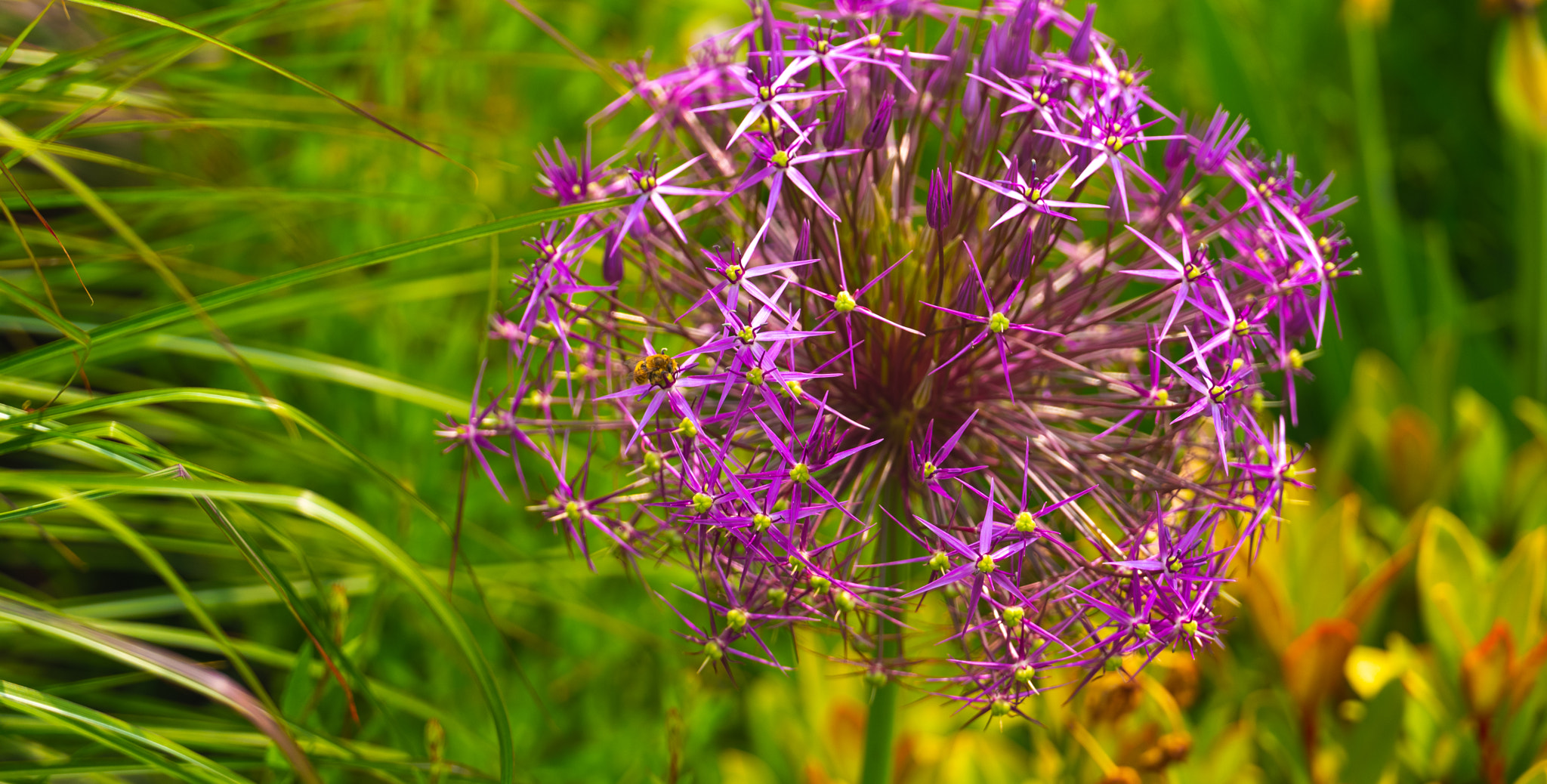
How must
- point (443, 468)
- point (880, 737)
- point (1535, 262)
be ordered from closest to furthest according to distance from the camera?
A: point (880, 737)
point (1535, 262)
point (443, 468)

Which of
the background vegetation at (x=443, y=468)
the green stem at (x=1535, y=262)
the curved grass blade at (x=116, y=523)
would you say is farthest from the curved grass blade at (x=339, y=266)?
Result: the green stem at (x=1535, y=262)

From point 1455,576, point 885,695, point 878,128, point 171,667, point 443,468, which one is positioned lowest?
point 443,468

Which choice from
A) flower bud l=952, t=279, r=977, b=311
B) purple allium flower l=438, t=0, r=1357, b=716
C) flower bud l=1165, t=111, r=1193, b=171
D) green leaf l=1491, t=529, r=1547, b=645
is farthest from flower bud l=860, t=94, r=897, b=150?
green leaf l=1491, t=529, r=1547, b=645

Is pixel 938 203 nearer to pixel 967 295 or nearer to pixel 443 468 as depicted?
pixel 967 295

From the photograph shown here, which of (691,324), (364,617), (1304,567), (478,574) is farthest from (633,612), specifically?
(1304,567)

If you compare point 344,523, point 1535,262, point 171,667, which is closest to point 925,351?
point 344,523

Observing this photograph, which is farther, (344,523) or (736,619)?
(736,619)

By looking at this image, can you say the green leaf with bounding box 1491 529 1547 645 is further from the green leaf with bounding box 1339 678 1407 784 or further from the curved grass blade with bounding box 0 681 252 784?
the curved grass blade with bounding box 0 681 252 784
